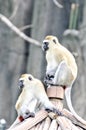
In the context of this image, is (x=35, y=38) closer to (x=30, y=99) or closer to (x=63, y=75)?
(x=63, y=75)

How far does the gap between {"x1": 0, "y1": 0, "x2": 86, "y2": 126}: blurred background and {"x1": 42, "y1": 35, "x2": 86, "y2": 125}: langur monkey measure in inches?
125

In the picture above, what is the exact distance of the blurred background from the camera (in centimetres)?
663

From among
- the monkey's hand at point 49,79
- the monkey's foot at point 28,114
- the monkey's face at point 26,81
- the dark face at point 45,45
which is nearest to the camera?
the monkey's foot at point 28,114

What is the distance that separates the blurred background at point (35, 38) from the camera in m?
6.63

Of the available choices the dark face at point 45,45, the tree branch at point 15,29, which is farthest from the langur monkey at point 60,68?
the tree branch at point 15,29

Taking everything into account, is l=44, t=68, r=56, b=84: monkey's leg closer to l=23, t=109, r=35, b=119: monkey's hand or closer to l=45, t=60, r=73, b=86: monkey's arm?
l=45, t=60, r=73, b=86: monkey's arm

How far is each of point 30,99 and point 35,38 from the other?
4.26 metres

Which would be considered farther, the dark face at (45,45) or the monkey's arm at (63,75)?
the dark face at (45,45)

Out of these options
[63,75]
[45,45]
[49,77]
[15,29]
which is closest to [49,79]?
[49,77]

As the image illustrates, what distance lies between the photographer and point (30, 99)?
2.79 m

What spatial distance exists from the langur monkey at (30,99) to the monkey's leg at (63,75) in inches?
3.5

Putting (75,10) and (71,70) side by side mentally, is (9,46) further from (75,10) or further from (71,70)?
(71,70)

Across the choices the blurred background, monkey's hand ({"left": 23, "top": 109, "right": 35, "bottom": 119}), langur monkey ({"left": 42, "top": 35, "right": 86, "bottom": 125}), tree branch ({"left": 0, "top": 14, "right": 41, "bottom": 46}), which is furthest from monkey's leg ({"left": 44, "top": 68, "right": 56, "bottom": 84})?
tree branch ({"left": 0, "top": 14, "right": 41, "bottom": 46})

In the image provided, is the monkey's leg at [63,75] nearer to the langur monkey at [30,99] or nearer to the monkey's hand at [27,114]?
the langur monkey at [30,99]
